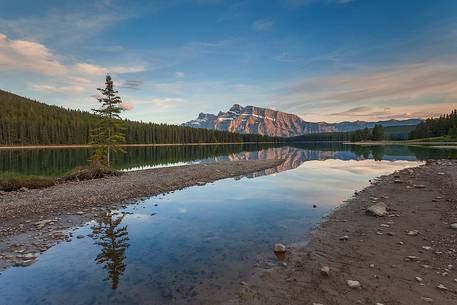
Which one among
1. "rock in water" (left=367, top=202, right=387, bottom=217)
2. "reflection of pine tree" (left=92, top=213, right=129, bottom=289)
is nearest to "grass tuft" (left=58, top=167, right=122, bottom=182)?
"reflection of pine tree" (left=92, top=213, right=129, bottom=289)

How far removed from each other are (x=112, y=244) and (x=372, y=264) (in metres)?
10.4

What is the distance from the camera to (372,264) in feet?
28.8

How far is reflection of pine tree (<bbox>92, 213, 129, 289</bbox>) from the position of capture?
30.1 ft

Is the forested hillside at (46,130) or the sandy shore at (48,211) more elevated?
the forested hillside at (46,130)

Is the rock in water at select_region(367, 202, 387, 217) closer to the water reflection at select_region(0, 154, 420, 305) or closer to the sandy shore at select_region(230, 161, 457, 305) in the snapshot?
the sandy shore at select_region(230, 161, 457, 305)

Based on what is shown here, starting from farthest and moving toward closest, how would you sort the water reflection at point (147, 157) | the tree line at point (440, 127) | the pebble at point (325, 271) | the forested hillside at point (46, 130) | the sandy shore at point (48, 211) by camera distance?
1. the forested hillside at point (46, 130)
2. the tree line at point (440, 127)
3. the water reflection at point (147, 157)
4. the sandy shore at point (48, 211)
5. the pebble at point (325, 271)

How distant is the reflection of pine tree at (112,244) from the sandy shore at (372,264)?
15.0 feet

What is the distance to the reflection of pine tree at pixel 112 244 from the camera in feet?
30.1

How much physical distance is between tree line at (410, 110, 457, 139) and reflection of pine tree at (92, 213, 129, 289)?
505ft

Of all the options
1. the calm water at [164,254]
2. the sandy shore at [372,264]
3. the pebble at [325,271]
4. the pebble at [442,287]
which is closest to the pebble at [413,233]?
the sandy shore at [372,264]

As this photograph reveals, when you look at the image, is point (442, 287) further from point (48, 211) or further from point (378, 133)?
point (378, 133)

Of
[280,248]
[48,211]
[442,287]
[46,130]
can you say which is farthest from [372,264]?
[46,130]

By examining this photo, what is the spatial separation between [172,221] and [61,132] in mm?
158777

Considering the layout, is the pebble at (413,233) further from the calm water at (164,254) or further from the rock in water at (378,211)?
the calm water at (164,254)
